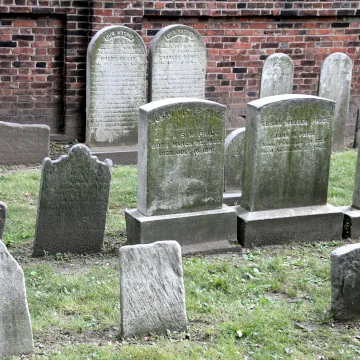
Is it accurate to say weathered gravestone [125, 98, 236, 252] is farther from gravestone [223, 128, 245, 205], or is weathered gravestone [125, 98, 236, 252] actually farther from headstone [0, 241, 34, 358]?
headstone [0, 241, 34, 358]

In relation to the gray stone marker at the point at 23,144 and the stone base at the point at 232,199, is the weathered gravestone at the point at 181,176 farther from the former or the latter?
the gray stone marker at the point at 23,144

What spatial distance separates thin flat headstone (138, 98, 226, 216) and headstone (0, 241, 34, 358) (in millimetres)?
2402

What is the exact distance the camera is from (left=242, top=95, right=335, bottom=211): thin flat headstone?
7.49 m

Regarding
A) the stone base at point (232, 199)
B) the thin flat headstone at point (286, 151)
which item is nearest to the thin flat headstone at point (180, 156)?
the thin flat headstone at point (286, 151)

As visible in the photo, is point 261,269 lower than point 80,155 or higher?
lower

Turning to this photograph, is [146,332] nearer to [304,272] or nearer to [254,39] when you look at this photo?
[304,272]

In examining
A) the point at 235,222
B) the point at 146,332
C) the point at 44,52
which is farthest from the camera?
the point at 44,52

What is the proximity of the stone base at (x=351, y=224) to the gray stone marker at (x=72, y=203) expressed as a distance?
8.13 ft

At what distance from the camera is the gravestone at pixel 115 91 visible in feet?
34.8

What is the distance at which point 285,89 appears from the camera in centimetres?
1196

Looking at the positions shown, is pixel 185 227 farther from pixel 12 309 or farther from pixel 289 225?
pixel 12 309

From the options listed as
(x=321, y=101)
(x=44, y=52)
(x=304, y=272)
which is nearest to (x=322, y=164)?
(x=321, y=101)

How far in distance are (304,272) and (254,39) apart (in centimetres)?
659

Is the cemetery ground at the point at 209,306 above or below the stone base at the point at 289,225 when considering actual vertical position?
below
